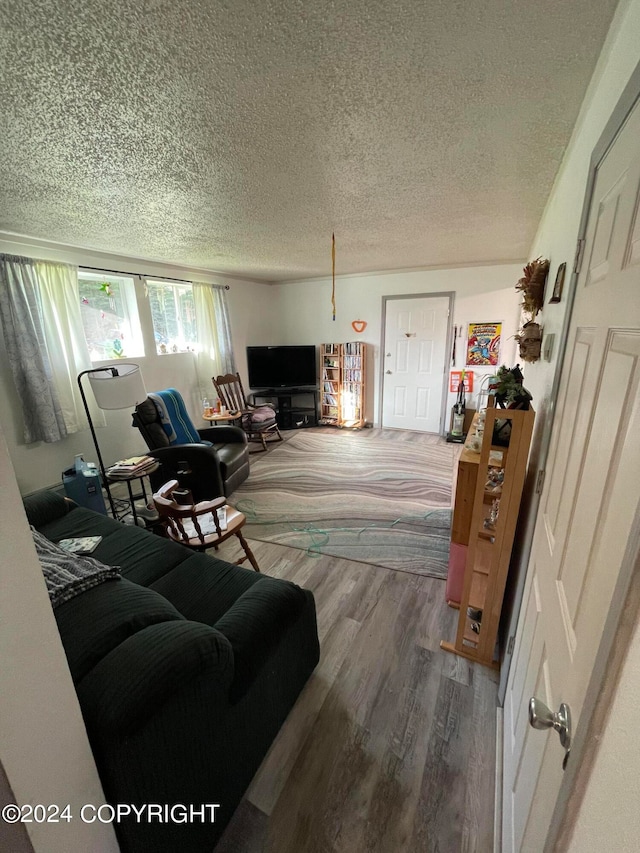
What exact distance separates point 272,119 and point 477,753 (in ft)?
8.24

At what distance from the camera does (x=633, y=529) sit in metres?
0.40

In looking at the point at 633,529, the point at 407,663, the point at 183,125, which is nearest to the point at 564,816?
the point at 633,529

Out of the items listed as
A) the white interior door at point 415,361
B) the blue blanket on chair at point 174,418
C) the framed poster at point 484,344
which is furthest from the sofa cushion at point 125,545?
the framed poster at point 484,344

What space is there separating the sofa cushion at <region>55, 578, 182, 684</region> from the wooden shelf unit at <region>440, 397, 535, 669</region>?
1.26 meters

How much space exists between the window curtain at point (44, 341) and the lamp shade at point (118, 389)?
2.70 ft

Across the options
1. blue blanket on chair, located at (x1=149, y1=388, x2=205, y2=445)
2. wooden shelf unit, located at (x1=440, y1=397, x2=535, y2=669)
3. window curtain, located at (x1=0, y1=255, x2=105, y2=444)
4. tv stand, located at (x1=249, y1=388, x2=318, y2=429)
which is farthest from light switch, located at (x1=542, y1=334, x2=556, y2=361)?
tv stand, located at (x1=249, y1=388, x2=318, y2=429)

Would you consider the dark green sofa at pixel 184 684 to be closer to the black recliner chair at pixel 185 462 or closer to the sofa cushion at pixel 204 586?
the sofa cushion at pixel 204 586

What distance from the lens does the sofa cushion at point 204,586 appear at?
4.46 feet

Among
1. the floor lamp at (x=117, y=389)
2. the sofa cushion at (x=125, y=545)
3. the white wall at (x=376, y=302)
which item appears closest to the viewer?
the sofa cushion at (x=125, y=545)

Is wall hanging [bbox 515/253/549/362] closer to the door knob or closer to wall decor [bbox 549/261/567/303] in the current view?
wall decor [bbox 549/261/567/303]

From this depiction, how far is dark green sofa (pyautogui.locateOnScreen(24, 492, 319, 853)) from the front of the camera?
0.75 m

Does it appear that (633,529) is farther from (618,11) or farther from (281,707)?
(281,707)

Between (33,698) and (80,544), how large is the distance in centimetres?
131

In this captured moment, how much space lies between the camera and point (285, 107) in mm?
1202
